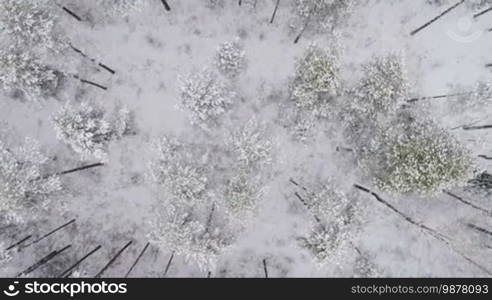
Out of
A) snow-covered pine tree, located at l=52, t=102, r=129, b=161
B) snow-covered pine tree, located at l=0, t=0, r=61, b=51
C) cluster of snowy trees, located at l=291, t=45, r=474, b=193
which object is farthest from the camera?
snow-covered pine tree, located at l=52, t=102, r=129, b=161

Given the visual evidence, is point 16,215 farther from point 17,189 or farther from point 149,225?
point 149,225

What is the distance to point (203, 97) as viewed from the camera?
46781 millimetres

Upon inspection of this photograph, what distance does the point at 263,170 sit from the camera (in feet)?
163

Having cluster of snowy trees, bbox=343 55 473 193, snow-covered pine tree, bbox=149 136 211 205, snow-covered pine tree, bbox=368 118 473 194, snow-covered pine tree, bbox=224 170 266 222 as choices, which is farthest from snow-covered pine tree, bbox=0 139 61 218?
snow-covered pine tree, bbox=368 118 473 194

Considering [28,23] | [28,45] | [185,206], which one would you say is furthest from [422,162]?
[28,45]

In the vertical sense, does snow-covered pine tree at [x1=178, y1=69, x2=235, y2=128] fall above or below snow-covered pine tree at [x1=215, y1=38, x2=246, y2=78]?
below

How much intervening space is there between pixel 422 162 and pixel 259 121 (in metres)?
14.5

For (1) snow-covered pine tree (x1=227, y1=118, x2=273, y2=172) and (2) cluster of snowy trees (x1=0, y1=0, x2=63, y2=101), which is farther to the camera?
(1) snow-covered pine tree (x1=227, y1=118, x2=273, y2=172)

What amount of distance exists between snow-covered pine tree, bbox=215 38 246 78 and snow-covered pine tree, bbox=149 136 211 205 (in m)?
7.50

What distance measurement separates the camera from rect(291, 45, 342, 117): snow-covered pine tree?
4481cm

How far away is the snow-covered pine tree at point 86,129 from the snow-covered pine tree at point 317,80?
15.3 m

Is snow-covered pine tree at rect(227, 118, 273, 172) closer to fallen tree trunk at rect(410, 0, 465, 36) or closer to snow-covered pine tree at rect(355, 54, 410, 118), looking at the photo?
snow-covered pine tree at rect(355, 54, 410, 118)

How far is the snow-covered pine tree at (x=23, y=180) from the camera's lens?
4481 centimetres

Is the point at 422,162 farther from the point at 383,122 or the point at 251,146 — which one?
the point at 251,146
